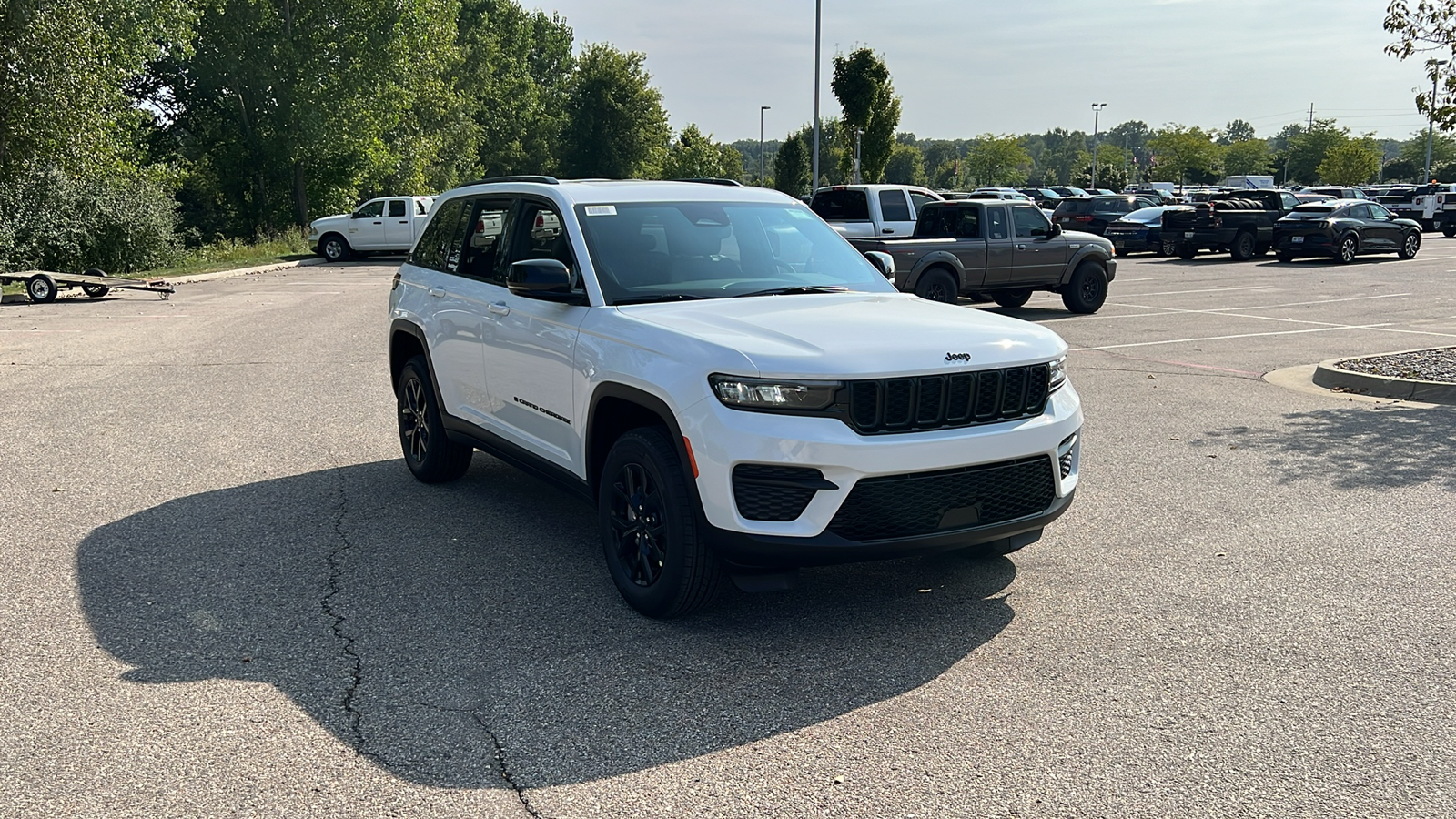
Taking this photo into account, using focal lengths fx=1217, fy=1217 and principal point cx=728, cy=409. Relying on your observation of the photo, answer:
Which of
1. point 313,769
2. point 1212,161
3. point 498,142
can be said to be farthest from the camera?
point 1212,161

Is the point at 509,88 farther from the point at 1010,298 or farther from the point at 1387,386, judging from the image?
the point at 1387,386

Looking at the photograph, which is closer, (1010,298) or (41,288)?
(1010,298)

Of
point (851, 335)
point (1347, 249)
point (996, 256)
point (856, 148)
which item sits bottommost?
point (1347, 249)

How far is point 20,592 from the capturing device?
548cm

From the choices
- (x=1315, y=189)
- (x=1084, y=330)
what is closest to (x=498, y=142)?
(x=1315, y=189)

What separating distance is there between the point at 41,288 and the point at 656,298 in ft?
63.2

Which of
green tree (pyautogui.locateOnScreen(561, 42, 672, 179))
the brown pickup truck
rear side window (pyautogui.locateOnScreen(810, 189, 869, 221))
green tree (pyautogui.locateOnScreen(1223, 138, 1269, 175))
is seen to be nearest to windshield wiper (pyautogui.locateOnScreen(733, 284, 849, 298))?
the brown pickup truck

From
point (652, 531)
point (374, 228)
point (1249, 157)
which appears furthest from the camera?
point (1249, 157)

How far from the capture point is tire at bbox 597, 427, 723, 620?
475 centimetres

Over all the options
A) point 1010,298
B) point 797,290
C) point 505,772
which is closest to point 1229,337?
point 1010,298

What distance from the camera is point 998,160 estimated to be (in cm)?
10194

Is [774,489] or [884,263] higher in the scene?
[884,263]

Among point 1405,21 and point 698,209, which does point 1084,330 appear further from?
point 698,209

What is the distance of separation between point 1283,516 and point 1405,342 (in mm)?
9571
